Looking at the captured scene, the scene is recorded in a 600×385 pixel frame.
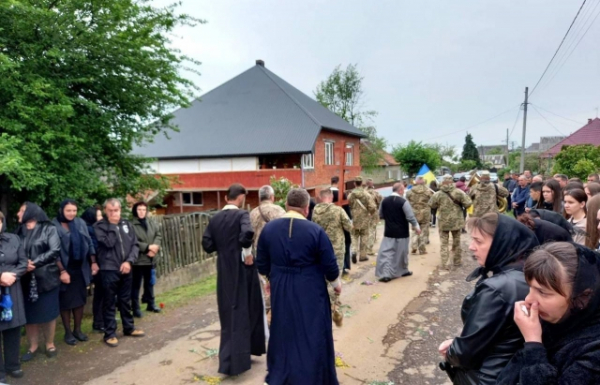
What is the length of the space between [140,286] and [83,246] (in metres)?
1.58

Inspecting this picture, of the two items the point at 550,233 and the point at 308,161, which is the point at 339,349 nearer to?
the point at 550,233

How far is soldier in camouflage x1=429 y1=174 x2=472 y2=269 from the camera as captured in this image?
8359 mm

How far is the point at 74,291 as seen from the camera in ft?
16.8

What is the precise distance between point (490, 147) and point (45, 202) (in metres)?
135

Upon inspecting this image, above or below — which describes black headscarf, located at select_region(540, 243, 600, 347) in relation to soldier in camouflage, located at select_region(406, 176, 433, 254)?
above

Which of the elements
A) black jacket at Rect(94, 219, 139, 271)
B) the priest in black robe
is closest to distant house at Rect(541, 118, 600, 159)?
the priest in black robe

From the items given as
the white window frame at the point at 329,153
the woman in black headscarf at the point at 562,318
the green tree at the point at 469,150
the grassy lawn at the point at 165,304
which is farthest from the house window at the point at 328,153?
the green tree at the point at 469,150

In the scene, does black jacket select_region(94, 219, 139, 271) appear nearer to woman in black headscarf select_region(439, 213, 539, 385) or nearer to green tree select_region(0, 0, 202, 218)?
green tree select_region(0, 0, 202, 218)

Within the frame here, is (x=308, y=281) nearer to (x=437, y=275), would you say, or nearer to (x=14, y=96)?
(x=14, y=96)

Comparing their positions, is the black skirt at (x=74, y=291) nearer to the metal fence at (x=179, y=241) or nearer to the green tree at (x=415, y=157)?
the metal fence at (x=179, y=241)

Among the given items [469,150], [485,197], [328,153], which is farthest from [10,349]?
[469,150]

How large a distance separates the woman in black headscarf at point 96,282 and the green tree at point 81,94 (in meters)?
0.30

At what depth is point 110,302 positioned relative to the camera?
518 cm

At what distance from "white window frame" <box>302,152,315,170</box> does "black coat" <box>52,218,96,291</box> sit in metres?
18.5
